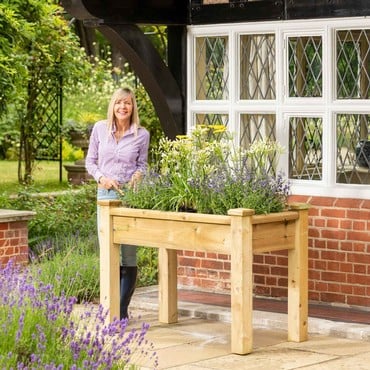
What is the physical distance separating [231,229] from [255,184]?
44 centimetres

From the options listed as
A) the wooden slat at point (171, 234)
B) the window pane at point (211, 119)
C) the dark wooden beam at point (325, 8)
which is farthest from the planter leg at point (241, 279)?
the window pane at point (211, 119)

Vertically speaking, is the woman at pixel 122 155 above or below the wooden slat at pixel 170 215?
above

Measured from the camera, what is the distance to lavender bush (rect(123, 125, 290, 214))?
814 centimetres

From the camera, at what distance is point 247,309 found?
800 centimetres

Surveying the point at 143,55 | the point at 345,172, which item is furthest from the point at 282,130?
the point at 143,55

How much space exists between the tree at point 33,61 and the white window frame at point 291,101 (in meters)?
3.33

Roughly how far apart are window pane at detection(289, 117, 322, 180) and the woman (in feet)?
3.82

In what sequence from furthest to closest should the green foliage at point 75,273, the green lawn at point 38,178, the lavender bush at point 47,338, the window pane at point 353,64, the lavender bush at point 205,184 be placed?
the green lawn at point 38,178 → the green foliage at point 75,273 → the window pane at point 353,64 → the lavender bush at point 205,184 → the lavender bush at point 47,338

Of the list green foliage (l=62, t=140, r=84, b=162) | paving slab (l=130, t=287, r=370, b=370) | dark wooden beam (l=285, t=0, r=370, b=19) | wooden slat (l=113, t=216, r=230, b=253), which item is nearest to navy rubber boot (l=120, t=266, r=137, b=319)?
paving slab (l=130, t=287, r=370, b=370)

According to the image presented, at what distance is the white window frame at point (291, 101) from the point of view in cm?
913

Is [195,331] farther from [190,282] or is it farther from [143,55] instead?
[143,55]

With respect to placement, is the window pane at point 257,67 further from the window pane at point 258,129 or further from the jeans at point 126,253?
the jeans at point 126,253

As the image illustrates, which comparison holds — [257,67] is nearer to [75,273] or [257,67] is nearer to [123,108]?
[123,108]

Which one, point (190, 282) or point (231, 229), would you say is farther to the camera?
point (190, 282)
